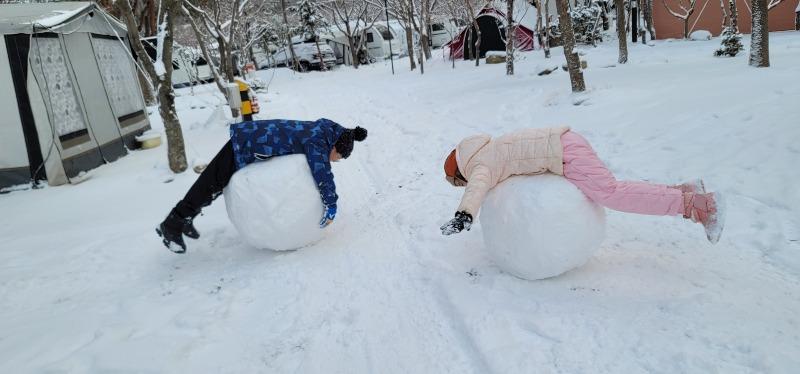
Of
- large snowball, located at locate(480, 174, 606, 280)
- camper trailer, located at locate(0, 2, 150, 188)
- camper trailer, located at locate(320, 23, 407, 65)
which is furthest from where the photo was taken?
camper trailer, located at locate(320, 23, 407, 65)

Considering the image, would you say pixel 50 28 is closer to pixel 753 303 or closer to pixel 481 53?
pixel 753 303

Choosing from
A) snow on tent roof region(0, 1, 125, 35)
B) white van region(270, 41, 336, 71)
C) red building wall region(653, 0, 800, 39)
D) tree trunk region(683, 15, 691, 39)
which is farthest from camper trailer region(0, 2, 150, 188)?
red building wall region(653, 0, 800, 39)

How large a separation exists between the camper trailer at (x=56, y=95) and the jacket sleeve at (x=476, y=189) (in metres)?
7.94

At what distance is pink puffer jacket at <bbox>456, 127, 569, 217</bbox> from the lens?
3.36m

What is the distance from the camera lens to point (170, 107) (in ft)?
25.6

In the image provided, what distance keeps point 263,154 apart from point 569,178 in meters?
2.54

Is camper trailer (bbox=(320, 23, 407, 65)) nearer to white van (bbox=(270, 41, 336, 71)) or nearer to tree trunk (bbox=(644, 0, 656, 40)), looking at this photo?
white van (bbox=(270, 41, 336, 71))

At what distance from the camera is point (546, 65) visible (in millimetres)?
14531

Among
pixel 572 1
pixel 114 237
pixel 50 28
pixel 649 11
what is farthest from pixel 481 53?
pixel 114 237

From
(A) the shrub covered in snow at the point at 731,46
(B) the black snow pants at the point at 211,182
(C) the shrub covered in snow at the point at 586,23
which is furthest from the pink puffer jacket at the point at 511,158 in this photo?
(C) the shrub covered in snow at the point at 586,23

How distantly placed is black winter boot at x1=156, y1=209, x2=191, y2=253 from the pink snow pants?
334 cm

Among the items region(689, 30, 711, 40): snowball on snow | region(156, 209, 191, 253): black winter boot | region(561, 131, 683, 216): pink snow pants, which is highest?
region(689, 30, 711, 40): snowball on snow

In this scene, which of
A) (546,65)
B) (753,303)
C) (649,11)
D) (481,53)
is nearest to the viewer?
Answer: (753,303)

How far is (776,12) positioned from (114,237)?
2569cm
